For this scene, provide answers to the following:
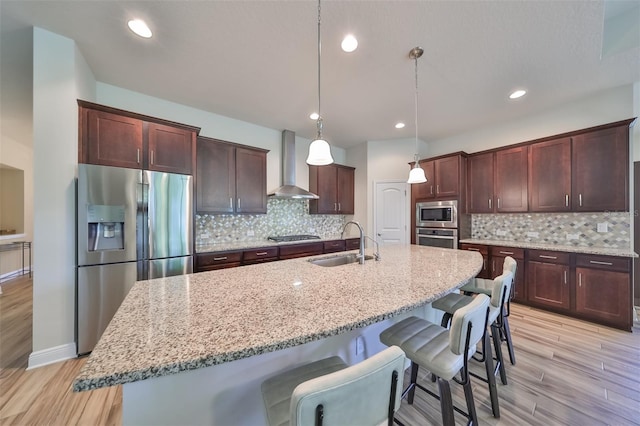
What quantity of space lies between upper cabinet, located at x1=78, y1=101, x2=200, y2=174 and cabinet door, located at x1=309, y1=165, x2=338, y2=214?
2318 millimetres

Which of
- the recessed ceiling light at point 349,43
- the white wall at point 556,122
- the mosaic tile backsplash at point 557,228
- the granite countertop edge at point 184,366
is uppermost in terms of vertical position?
the recessed ceiling light at point 349,43

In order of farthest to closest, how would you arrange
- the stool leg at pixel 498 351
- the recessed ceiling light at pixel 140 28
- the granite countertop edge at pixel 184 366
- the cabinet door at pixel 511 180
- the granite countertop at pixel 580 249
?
the cabinet door at pixel 511 180 < the granite countertop at pixel 580 249 < the recessed ceiling light at pixel 140 28 < the stool leg at pixel 498 351 < the granite countertop edge at pixel 184 366

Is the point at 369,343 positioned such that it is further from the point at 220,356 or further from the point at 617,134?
the point at 617,134

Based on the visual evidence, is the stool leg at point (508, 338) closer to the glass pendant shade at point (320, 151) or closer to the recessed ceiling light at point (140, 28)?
the glass pendant shade at point (320, 151)

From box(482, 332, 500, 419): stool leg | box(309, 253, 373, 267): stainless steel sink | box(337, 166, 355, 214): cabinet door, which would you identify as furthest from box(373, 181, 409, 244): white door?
box(482, 332, 500, 419): stool leg

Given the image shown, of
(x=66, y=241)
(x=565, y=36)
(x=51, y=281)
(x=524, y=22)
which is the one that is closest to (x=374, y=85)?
(x=524, y=22)

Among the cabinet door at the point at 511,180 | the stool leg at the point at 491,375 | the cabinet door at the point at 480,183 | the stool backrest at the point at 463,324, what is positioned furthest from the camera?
the cabinet door at the point at 480,183

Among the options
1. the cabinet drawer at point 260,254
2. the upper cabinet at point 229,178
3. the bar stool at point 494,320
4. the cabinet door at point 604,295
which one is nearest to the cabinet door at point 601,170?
the cabinet door at point 604,295

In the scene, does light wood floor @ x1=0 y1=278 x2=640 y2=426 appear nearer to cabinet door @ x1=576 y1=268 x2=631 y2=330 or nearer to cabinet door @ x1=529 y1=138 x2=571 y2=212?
cabinet door @ x1=576 y1=268 x2=631 y2=330

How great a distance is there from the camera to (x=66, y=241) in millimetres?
2102

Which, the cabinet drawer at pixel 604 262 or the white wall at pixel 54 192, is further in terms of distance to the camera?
the cabinet drawer at pixel 604 262

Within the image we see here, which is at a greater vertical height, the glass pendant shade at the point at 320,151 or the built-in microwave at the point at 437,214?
the glass pendant shade at the point at 320,151

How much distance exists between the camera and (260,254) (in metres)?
3.31

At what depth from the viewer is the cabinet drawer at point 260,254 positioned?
10.5 ft
